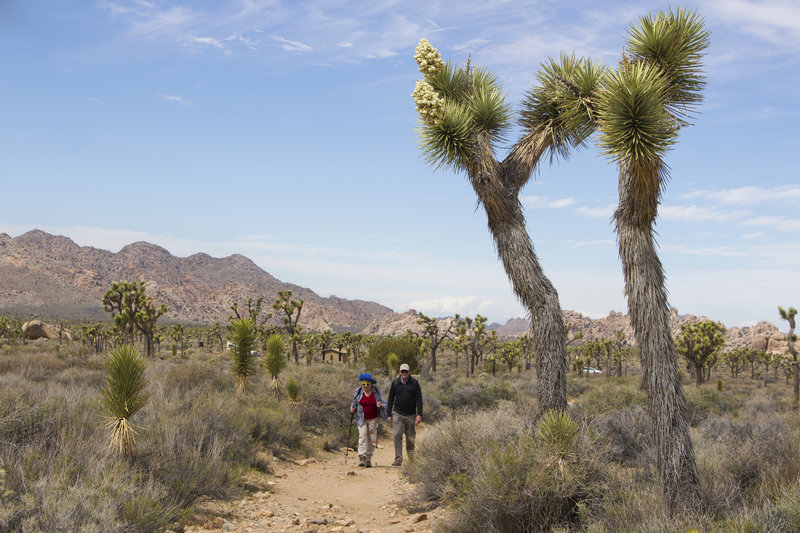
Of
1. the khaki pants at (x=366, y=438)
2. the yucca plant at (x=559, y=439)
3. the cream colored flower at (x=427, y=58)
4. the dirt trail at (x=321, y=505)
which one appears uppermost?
the cream colored flower at (x=427, y=58)

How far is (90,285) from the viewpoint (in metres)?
152

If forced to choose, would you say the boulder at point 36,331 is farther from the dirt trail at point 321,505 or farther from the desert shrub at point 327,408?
the dirt trail at point 321,505

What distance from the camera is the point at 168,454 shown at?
6.70m

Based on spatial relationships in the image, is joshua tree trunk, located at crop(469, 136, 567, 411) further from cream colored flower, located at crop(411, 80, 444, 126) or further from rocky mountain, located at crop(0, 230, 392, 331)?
rocky mountain, located at crop(0, 230, 392, 331)

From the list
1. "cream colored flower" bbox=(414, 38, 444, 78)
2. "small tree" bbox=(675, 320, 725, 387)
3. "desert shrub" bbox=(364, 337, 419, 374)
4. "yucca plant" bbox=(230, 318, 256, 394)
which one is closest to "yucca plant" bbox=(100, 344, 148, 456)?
"cream colored flower" bbox=(414, 38, 444, 78)

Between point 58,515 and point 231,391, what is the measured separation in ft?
30.5

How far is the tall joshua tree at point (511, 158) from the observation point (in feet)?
22.5

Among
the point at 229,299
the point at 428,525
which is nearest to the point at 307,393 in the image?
the point at 428,525

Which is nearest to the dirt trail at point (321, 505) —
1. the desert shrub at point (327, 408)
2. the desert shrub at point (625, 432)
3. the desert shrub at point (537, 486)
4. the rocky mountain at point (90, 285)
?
the desert shrub at point (537, 486)

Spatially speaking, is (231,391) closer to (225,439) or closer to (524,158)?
(225,439)

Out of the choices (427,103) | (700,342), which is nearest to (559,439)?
(427,103)

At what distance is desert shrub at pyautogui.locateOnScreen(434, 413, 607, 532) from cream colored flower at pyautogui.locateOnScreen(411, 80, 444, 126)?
14.1 feet

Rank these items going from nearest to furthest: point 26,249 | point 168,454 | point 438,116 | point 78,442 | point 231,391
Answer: point 78,442 < point 168,454 < point 438,116 < point 231,391 < point 26,249

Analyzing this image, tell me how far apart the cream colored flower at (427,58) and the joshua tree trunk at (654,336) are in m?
3.55
